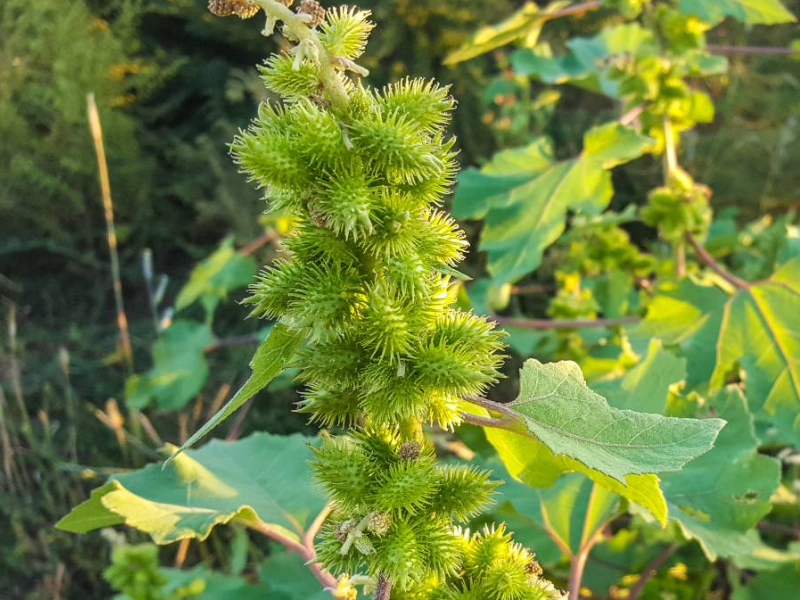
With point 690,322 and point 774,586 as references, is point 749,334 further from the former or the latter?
point 774,586

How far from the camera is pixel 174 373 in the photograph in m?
2.72

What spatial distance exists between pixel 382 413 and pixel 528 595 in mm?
232

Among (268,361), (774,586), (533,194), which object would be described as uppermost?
(268,361)

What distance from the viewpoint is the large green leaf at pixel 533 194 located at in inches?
68.5

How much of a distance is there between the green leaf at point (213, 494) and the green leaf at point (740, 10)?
137cm

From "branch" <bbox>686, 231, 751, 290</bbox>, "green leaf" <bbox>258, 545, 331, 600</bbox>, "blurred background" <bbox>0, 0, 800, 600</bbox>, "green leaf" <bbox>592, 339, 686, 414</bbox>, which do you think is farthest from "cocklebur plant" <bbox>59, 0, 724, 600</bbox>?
"blurred background" <bbox>0, 0, 800, 600</bbox>

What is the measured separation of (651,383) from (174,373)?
199 centimetres

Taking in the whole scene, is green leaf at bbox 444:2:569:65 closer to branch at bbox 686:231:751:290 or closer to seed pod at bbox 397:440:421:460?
branch at bbox 686:231:751:290

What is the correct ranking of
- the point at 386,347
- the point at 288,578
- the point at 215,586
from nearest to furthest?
the point at 386,347, the point at 288,578, the point at 215,586

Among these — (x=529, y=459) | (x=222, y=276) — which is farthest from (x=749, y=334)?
(x=222, y=276)

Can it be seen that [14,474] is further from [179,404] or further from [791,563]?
[791,563]

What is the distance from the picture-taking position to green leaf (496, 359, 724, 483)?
2.04 feet

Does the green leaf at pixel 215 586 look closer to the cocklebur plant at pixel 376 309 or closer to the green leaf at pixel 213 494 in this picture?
the green leaf at pixel 213 494

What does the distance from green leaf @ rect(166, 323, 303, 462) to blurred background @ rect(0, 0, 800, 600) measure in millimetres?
3134
